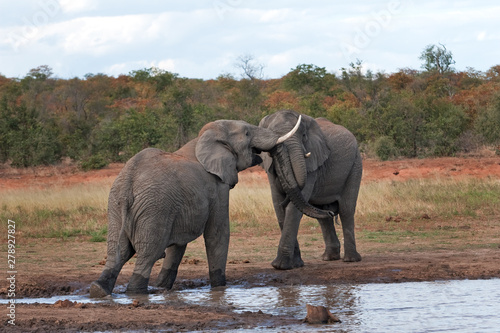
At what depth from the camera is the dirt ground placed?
22.3 feet

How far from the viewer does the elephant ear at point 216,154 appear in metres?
8.84

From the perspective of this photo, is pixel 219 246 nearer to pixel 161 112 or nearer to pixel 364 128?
pixel 364 128

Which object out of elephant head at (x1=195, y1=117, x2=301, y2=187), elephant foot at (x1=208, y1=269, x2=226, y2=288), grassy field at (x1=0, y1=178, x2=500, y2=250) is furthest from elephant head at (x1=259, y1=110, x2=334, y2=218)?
grassy field at (x1=0, y1=178, x2=500, y2=250)

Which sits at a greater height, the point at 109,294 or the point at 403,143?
the point at 403,143

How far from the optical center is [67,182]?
2520cm

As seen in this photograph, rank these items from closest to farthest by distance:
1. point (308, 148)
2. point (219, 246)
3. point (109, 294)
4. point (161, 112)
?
point (109, 294)
point (219, 246)
point (308, 148)
point (161, 112)

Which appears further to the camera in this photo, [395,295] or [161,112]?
[161,112]

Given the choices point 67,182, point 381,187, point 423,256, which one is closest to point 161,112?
point 67,182

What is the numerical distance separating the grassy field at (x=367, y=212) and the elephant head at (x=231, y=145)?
14.8 ft

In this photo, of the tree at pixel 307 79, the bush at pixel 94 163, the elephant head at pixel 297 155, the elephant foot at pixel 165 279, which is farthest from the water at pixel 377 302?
the tree at pixel 307 79

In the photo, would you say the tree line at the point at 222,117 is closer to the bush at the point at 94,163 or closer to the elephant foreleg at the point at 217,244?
the bush at the point at 94,163

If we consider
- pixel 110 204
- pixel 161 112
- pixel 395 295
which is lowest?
pixel 395 295

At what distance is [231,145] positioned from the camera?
30.2 ft

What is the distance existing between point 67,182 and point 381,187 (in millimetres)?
11665
